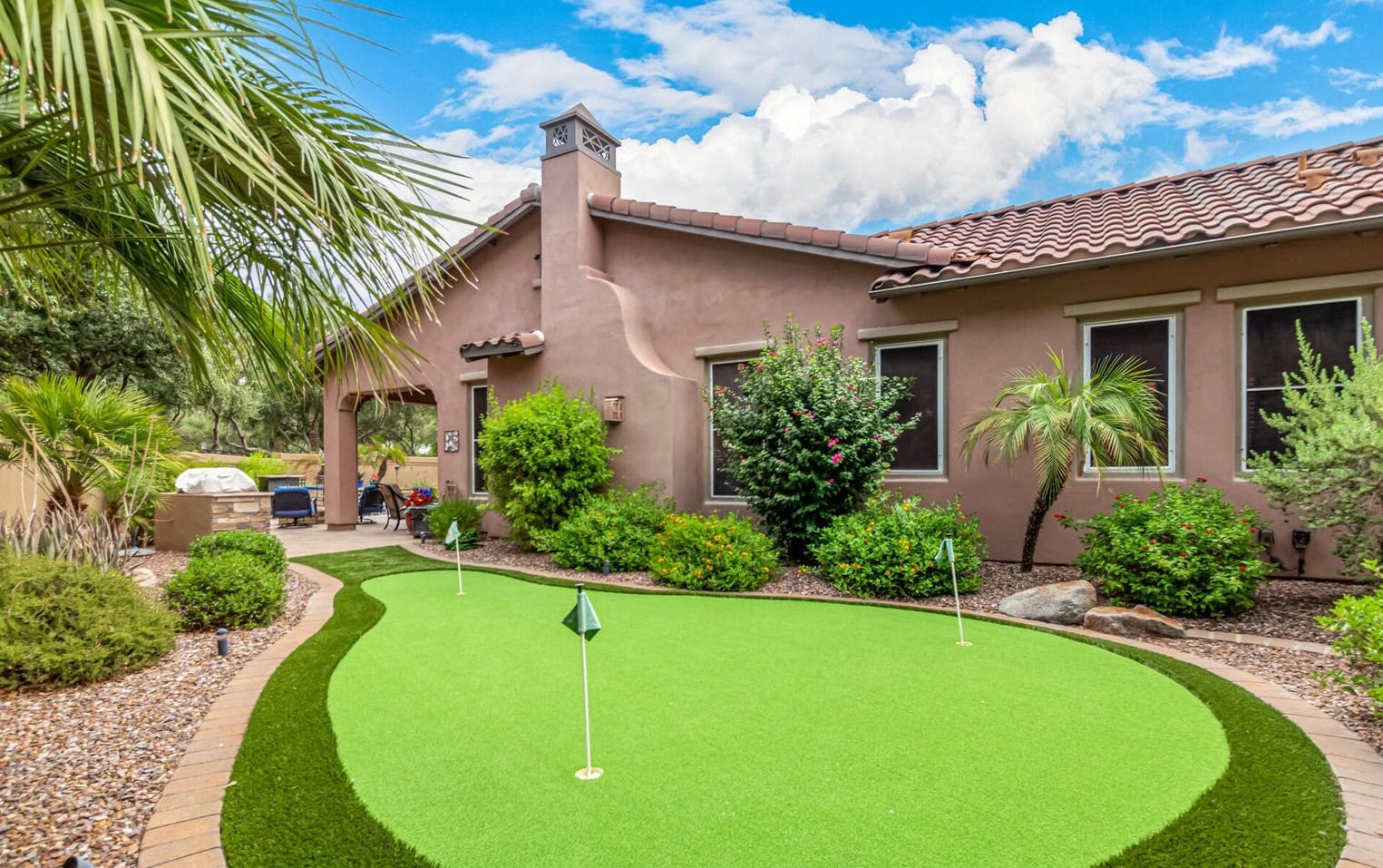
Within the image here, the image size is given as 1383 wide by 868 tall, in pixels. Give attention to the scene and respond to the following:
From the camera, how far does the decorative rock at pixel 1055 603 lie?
20.5 ft

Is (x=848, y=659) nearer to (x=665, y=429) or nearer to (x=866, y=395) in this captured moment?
(x=866, y=395)

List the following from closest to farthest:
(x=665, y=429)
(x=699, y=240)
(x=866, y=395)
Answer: (x=866, y=395)
(x=665, y=429)
(x=699, y=240)

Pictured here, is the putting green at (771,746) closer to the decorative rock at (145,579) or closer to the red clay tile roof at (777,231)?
the decorative rock at (145,579)

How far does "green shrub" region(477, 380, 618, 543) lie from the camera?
397 inches

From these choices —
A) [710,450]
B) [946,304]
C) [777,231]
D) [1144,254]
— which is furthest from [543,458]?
[1144,254]

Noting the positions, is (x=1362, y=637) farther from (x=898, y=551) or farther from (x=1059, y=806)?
(x=898, y=551)

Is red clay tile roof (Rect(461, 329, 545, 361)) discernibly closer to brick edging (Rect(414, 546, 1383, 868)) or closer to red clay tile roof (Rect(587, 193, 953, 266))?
red clay tile roof (Rect(587, 193, 953, 266))

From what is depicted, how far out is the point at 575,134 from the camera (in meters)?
11.5

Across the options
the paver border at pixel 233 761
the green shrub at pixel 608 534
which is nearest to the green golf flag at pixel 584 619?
the paver border at pixel 233 761

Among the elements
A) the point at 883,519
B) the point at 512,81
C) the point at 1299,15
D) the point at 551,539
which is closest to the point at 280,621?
the point at 551,539

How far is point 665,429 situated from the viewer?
10438 millimetres

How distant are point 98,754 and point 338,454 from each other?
40.5ft

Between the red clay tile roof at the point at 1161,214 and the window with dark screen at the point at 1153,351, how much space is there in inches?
43.1

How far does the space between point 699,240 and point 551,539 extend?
5.15 meters
